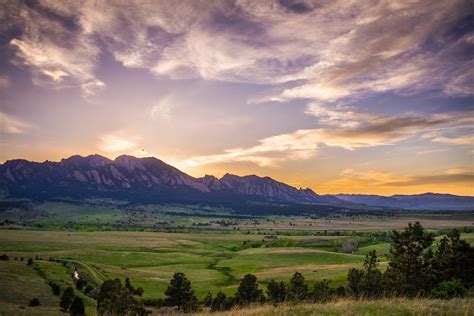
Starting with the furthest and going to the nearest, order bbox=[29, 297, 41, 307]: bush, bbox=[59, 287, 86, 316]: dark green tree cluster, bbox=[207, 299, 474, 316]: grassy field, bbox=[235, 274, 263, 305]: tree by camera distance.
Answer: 1. bbox=[235, 274, 263, 305]: tree
2. bbox=[29, 297, 41, 307]: bush
3. bbox=[59, 287, 86, 316]: dark green tree cluster
4. bbox=[207, 299, 474, 316]: grassy field

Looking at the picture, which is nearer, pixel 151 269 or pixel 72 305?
pixel 72 305

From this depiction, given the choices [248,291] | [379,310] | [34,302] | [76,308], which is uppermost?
[379,310]

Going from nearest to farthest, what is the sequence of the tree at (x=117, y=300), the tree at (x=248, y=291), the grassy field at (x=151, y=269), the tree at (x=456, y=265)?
the tree at (x=456, y=265), the tree at (x=117, y=300), the tree at (x=248, y=291), the grassy field at (x=151, y=269)

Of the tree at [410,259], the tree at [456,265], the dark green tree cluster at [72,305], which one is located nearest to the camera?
the tree at [456,265]

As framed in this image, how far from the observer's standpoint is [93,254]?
178500 millimetres

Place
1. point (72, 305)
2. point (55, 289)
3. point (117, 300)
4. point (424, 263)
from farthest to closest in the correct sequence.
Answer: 1. point (55, 289)
2. point (117, 300)
3. point (72, 305)
4. point (424, 263)

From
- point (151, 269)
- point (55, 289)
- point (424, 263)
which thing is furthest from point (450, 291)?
point (151, 269)

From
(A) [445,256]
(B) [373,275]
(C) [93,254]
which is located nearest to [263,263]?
(C) [93,254]

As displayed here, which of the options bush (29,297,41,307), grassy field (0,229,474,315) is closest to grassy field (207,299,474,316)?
grassy field (0,229,474,315)

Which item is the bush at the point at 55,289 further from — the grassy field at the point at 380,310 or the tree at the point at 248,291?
the grassy field at the point at 380,310

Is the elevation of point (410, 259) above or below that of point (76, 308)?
above

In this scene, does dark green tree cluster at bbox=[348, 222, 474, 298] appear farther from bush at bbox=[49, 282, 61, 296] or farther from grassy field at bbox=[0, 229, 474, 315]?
bush at bbox=[49, 282, 61, 296]

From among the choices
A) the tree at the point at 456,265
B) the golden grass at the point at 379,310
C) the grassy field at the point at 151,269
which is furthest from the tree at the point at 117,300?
the golden grass at the point at 379,310

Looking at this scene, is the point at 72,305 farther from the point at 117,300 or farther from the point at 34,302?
the point at 34,302
